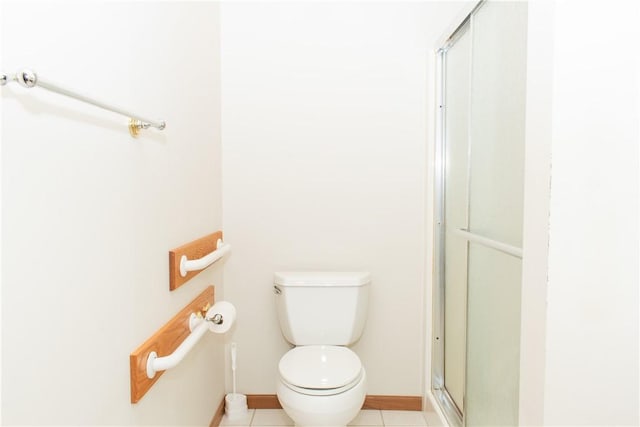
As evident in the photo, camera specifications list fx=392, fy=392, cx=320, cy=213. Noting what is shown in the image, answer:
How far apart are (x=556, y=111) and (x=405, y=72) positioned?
121 centimetres

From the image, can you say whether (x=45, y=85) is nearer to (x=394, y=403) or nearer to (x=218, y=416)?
(x=218, y=416)

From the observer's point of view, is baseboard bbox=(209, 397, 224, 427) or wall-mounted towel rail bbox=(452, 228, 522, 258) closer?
wall-mounted towel rail bbox=(452, 228, 522, 258)

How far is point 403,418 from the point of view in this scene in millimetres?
1956

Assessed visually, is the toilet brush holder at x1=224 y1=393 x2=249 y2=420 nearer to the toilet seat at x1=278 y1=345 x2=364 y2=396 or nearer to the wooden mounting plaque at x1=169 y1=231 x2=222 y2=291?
the toilet seat at x1=278 y1=345 x2=364 y2=396

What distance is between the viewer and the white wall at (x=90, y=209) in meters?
0.65

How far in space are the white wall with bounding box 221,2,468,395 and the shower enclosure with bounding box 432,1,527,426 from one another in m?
0.16

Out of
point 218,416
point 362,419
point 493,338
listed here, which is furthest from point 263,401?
point 493,338

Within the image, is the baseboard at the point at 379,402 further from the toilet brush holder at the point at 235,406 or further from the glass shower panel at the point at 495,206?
the glass shower panel at the point at 495,206

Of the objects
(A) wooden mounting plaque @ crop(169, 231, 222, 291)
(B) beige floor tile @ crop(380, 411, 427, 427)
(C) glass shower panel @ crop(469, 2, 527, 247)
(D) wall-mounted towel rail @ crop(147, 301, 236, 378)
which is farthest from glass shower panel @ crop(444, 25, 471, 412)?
(A) wooden mounting plaque @ crop(169, 231, 222, 291)

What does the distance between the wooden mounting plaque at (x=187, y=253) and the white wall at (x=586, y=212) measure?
104 centimetres

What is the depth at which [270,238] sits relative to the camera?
1.99 m

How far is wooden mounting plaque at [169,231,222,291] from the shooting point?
1264 mm

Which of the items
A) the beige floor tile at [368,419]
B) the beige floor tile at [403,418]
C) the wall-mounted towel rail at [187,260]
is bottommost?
the beige floor tile at [403,418]

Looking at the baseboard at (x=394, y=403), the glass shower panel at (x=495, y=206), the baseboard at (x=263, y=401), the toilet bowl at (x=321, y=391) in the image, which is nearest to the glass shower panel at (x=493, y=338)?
the glass shower panel at (x=495, y=206)
